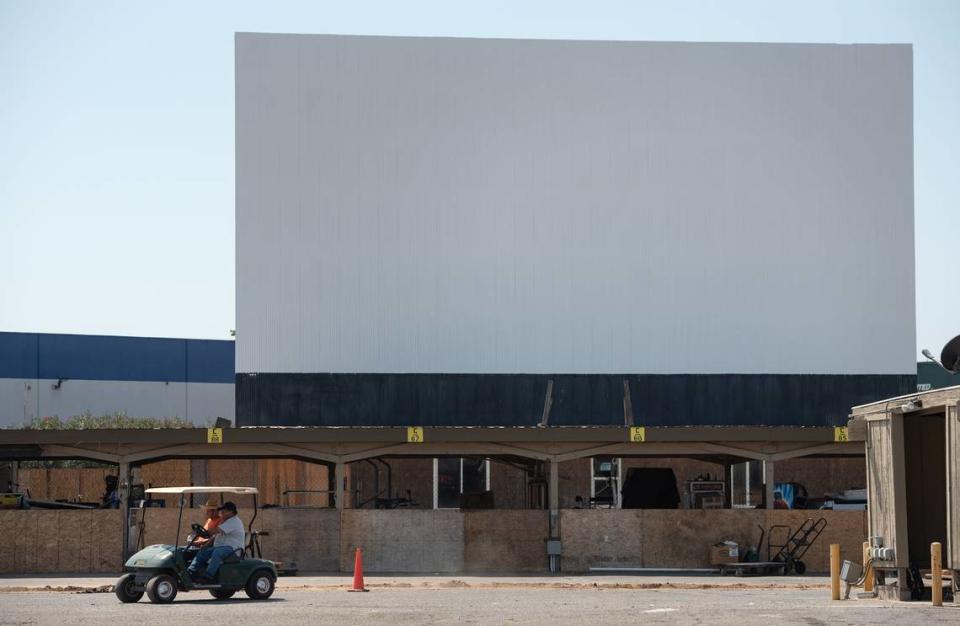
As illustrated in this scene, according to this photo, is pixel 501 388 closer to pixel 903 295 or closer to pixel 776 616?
pixel 903 295

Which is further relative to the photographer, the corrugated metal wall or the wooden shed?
the corrugated metal wall

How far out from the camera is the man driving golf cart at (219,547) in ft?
69.2

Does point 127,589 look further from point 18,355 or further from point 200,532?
point 18,355

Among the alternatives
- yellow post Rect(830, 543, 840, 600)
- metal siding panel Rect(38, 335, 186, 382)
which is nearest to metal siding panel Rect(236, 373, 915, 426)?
yellow post Rect(830, 543, 840, 600)

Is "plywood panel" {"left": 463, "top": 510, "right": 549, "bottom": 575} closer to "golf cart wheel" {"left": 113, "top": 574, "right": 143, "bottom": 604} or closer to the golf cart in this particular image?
the golf cart

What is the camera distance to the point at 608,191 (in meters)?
44.8

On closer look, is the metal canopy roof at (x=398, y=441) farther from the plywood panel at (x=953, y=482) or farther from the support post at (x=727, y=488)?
the plywood panel at (x=953, y=482)

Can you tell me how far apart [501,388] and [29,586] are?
2014 cm

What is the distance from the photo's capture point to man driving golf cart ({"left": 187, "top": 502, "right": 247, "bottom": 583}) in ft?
69.2

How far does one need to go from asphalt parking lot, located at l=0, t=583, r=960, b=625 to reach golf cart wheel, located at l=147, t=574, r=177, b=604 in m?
0.16

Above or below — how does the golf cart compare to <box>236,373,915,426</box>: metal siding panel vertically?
below

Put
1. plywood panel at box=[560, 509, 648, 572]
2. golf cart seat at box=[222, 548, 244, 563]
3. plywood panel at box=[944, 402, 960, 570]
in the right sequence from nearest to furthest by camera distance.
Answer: plywood panel at box=[944, 402, 960, 570] → golf cart seat at box=[222, 548, 244, 563] → plywood panel at box=[560, 509, 648, 572]

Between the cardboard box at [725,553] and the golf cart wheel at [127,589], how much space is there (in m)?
13.5

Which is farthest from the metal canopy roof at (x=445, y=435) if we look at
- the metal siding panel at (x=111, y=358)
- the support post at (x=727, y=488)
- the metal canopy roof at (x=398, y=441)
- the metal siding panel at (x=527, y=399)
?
the metal siding panel at (x=111, y=358)
